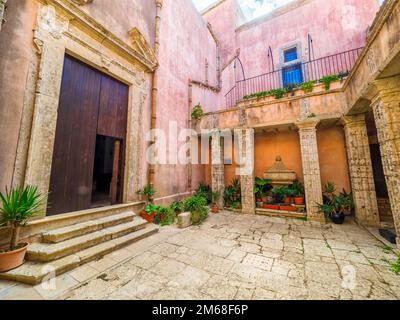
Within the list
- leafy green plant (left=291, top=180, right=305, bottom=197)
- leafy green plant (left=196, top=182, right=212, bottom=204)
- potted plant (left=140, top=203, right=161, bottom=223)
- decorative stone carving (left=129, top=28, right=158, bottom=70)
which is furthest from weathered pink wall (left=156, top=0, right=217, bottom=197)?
leafy green plant (left=291, top=180, right=305, bottom=197)

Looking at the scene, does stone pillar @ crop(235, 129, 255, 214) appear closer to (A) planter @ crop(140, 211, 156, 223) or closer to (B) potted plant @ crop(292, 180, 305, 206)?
(B) potted plant @ crop(292, 180, 305, 206)

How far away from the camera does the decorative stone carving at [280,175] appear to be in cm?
654

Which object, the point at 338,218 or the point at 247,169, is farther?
the point at 247,169

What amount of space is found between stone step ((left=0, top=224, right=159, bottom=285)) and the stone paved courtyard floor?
0.12 m

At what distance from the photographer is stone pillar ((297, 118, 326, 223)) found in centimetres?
539

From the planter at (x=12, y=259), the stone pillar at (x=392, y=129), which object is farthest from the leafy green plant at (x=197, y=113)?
the planter at (x=12, y=259)

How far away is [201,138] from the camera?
8148 millimetres

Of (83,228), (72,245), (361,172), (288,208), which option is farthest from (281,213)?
(72,245)

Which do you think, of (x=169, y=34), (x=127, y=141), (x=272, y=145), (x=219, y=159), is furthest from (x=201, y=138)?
(x=169, y=34)

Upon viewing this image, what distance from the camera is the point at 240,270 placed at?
8.82 ft

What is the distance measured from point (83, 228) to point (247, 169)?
5250 millimetres

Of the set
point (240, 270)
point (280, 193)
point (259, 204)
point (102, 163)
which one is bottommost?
point (240, 270)

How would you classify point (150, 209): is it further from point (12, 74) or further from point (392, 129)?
point (392, 129)
